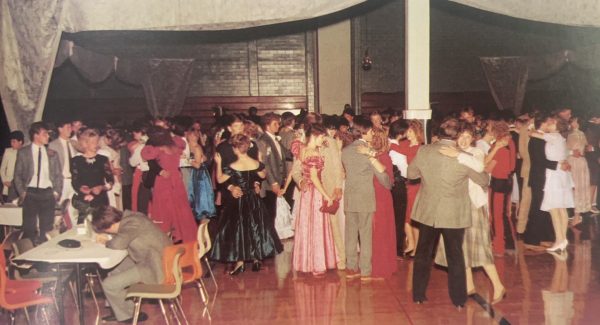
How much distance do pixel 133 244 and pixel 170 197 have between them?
2.16 meters

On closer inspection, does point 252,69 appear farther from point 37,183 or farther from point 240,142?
point 240,142

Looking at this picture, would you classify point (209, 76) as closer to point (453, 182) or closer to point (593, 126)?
point (593, 126)

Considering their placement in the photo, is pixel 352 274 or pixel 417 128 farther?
pixel 417 128

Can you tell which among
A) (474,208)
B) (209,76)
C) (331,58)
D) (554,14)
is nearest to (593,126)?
(554,14)

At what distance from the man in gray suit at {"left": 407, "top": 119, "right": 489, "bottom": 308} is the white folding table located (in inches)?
96.6

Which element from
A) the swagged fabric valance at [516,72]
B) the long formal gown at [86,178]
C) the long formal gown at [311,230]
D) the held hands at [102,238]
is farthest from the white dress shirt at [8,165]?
the swagged fabric valance at [516,72]

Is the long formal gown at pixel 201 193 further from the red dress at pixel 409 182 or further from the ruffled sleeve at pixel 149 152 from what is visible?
the red dress at pixel 409 182

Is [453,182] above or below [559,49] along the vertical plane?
below

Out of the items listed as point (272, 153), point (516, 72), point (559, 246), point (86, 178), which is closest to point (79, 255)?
point (86, 178)

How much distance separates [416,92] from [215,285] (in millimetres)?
3066

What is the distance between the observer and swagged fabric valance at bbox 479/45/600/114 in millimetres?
13875

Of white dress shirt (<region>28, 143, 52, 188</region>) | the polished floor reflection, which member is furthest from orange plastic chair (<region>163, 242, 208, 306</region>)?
white dress shirt (<region>28, 143, 52, 188</region>)

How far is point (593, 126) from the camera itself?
9805mm

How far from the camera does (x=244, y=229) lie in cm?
673
